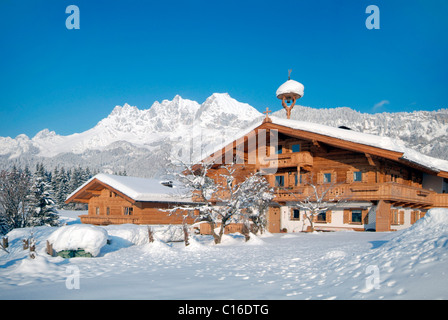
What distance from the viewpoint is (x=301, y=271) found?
32.6 ft

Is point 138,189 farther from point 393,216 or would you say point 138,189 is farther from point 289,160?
Answer: point 393,216

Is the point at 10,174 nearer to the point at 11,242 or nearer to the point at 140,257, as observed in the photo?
the point at 11,242

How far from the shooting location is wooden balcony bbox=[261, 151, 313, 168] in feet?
85.0

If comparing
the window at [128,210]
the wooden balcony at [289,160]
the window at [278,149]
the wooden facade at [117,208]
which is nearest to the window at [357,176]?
the wooden balcony at [289,160]

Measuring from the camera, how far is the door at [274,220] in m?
28.0

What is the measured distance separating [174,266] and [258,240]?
7.12 m

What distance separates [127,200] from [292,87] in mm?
18923

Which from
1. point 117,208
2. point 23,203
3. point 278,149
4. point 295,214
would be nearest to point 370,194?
point 295,214

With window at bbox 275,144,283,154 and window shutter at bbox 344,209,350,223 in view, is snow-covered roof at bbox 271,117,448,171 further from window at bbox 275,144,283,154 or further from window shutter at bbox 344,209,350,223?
window shutter at bbox 344,209,350,223

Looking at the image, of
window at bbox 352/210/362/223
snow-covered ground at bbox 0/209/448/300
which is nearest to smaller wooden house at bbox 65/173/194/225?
window at bbox 352/210/362/223

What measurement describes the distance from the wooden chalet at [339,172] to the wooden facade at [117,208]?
28.6ft

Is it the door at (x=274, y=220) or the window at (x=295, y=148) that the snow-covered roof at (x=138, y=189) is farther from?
the window at (x=295, y=148)

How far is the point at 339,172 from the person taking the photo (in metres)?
25.6

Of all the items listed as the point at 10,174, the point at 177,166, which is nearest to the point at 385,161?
the point at 177,166
